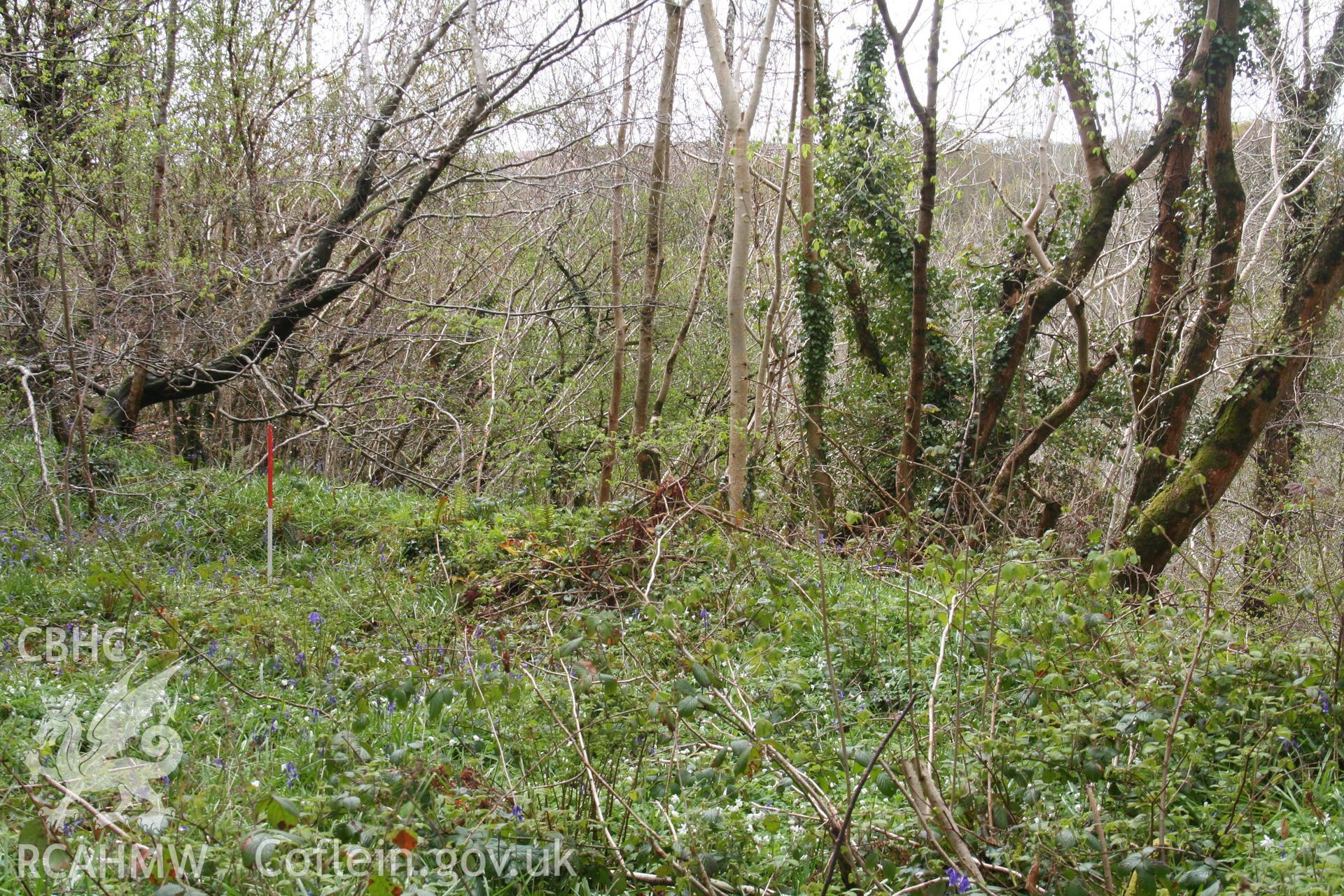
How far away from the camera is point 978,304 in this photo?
424 inches

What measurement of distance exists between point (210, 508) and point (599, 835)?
6.12 metres

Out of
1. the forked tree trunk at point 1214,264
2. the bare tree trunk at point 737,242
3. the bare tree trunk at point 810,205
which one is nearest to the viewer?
the bare tree trunk at point 737,242

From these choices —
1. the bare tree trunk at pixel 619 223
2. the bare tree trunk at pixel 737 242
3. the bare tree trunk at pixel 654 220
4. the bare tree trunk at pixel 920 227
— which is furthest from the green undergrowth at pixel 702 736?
the bare tree trunk at pixel 619 223

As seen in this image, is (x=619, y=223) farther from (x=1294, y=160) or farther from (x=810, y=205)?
(x=1294, y=160)

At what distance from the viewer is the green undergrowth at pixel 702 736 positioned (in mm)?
2439

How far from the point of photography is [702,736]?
121 inches

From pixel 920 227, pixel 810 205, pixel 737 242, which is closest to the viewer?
pixel 737 242

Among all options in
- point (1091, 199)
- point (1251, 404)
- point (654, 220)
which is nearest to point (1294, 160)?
point (1091, 199)

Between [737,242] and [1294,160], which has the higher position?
[1294,160]

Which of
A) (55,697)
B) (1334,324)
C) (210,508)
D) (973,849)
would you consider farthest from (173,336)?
(1334,324)

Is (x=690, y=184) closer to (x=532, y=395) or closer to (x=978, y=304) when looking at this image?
(x=532, y=395)

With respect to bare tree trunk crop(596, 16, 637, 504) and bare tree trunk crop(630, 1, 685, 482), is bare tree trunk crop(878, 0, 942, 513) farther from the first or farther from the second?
bare tree trunk crop(596, 16, 637, 504)

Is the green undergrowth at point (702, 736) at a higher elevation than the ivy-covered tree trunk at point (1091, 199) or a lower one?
lower

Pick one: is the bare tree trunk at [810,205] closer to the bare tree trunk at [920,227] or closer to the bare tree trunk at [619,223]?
the bare tree trunk at [920,227]
